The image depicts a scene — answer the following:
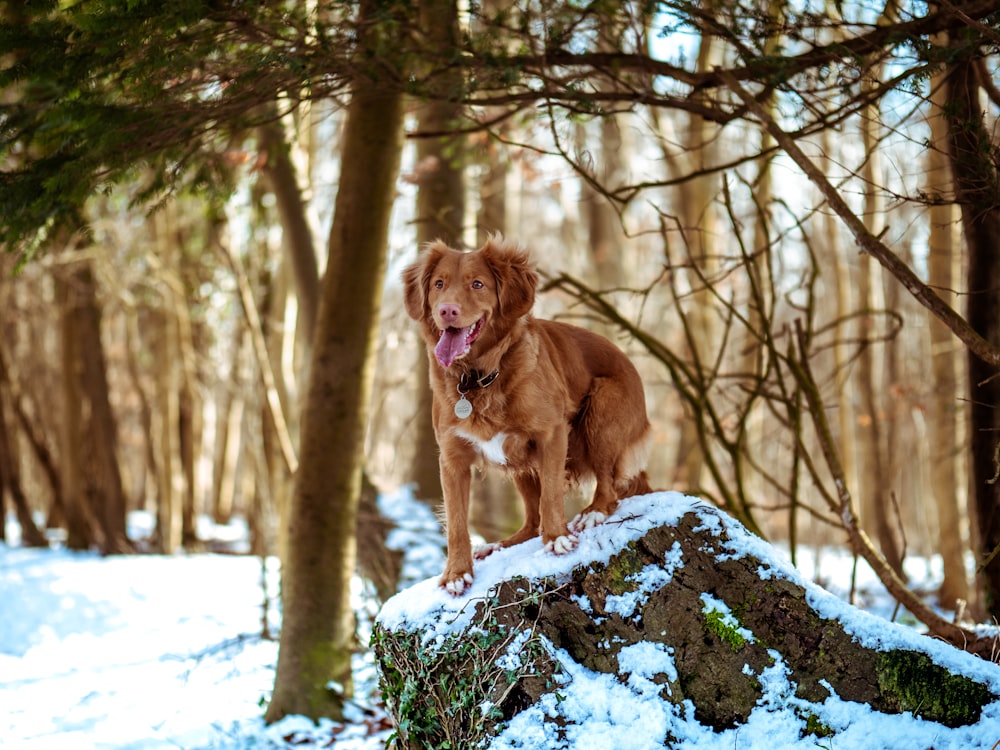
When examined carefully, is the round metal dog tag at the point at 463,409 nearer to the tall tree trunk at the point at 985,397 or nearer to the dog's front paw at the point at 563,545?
the dog's front paw at the point at 563,545

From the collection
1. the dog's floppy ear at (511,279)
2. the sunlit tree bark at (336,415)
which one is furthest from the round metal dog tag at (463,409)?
the sunlit tree bark at (336,415)

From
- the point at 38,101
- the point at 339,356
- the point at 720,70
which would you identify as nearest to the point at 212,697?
the point at 339,356

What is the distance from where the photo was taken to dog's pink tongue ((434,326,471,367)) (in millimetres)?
4164

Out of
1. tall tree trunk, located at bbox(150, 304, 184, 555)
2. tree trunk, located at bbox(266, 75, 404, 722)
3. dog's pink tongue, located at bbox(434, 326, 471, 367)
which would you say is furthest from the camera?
tall tree trunk, located at bbox(150, 304, 184, 555)

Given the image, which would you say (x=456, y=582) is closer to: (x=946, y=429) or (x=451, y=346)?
(x=451, y=346)

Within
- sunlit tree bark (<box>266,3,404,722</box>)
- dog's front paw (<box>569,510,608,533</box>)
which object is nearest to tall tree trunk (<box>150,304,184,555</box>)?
sunlit tree bark (<box>266,3,404,722</box>)

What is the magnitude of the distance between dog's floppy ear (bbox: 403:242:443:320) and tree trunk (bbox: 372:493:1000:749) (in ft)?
4.32

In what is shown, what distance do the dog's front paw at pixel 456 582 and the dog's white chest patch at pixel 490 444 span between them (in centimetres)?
56

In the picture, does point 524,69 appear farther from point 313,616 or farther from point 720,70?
point 313,616

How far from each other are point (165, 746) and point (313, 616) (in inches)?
53.9

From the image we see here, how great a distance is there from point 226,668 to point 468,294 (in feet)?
21.0

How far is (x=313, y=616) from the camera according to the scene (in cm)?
719

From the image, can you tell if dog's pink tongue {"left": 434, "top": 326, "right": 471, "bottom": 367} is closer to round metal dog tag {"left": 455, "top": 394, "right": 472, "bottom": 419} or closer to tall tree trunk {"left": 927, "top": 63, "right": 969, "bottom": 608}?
round metal dog tag {"left": 455, "top": 394, "right": 472, "bottom": 419}

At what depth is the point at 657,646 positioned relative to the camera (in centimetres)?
409
